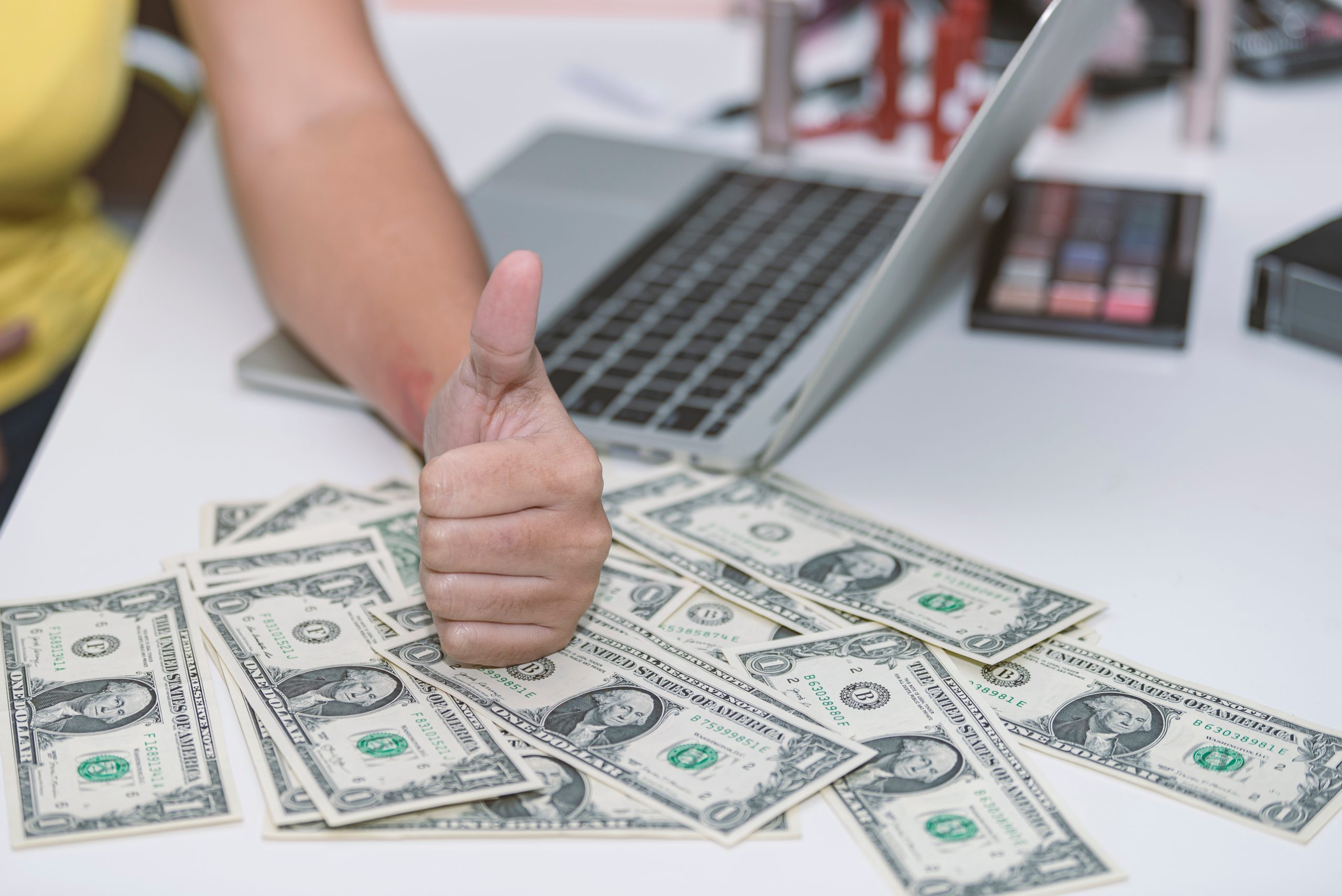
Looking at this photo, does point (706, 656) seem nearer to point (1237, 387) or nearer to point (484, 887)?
point (484, 887)

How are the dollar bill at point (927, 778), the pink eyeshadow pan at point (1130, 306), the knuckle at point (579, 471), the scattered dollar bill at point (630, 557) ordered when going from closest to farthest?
the dollar bill at point (927, 778), the knuckle at point (579, 471), the scattered dollar bill at point (630, 557), the pink eyeshadow pan at point (1130, 306)

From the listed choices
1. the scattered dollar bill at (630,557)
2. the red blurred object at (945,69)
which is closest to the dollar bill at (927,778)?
the scattered dollar bill at (630,557)

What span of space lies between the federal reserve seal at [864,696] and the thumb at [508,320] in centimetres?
23

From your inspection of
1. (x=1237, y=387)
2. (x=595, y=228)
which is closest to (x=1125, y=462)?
(x=1237, y=387)

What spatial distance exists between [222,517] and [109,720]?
191mm

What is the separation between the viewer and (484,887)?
54cm

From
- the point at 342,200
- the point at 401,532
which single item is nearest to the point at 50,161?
the point at 342,200

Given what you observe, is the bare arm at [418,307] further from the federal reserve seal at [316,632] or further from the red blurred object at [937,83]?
the red blurred object at [937,83]

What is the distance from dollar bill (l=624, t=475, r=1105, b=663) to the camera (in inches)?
27.0

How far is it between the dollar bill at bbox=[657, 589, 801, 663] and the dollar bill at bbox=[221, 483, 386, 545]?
0.22 m

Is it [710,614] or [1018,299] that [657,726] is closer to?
[710,614]

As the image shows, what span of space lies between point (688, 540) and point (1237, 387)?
43 centimetres

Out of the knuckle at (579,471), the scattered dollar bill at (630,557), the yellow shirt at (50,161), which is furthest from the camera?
the yellow shirt at (50,161)

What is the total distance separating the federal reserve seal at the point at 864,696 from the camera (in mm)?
639
